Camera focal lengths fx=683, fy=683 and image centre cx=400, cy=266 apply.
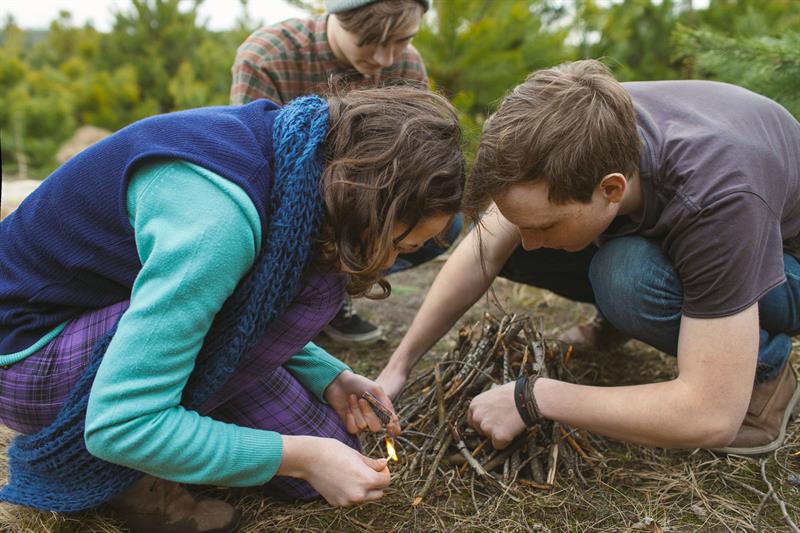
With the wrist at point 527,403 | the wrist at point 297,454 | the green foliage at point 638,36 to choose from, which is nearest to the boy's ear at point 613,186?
the wrist at point 527,403

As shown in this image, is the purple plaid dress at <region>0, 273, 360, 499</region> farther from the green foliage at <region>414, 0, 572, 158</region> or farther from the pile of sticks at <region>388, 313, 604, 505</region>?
the green foliage at <region>414, 0, 572, 158</region>

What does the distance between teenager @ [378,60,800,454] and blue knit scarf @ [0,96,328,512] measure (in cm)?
41

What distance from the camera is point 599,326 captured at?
8.05ft

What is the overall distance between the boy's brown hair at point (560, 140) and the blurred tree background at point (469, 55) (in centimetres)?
112

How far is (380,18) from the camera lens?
2516 mm

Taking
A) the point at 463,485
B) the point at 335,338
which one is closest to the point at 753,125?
the point at 463,485

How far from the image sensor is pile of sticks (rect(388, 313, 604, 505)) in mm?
1813

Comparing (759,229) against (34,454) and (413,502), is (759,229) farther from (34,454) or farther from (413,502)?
(34,454)

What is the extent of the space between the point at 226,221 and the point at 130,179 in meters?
0.23

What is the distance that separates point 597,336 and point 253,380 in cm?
135

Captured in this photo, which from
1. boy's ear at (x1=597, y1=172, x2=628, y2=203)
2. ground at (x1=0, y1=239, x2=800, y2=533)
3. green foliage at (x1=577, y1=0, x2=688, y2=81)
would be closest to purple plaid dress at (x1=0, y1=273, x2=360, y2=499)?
ground at (x1=0, y1=239, x2=800, y2=533)

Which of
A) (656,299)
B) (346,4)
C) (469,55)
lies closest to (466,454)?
(656,299)

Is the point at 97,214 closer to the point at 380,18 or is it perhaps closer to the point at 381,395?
the point at 381,395

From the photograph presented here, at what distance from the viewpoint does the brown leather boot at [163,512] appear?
62.4 inches
